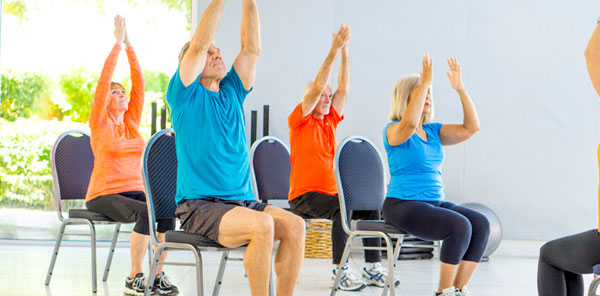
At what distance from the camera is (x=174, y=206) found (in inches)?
103

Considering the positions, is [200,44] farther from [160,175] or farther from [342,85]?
[342,85]

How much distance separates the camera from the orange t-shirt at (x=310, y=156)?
3.63 meters

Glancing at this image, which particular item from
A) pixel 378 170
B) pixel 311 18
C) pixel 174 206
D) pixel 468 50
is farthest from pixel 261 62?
pixel 174 206

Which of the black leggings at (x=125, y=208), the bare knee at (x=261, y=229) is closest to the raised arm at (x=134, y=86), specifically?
the black leggings at (x=125, y=208)

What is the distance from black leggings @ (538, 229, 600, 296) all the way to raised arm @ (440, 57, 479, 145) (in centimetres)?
122

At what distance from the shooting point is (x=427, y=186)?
298cm

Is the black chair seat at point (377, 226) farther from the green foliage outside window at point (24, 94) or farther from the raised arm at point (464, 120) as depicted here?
the green foliage outside window at point (24, 94)

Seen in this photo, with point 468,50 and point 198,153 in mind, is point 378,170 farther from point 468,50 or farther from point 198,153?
point 468,50

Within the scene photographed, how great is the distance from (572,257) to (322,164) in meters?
1.91

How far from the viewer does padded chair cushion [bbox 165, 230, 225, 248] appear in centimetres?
223

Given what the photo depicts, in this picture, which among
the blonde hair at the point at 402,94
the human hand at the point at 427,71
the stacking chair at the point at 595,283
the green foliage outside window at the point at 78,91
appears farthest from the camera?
the green foliage outside window at the point at 78,91

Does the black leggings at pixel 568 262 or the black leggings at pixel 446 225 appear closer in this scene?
the black leggings at pixel 568 262

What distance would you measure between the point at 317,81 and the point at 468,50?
259 centimetres

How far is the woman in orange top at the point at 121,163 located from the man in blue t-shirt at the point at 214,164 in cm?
104
